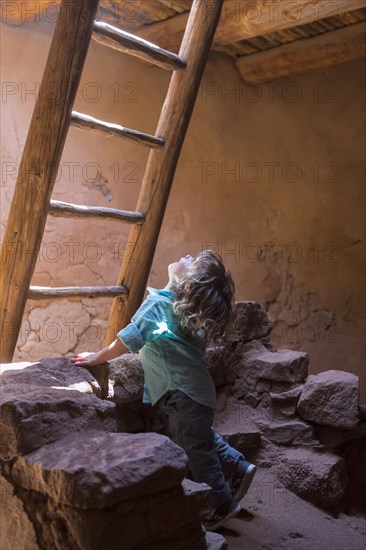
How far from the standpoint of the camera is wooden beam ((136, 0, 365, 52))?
3561 millimetres

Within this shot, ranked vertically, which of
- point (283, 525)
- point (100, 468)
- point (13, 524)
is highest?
point (100, 468)

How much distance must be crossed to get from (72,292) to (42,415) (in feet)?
3.12

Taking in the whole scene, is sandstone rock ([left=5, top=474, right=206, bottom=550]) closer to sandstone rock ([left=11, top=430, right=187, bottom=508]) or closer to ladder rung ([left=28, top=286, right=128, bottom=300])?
sandstone rock ([left=11, top=430, right=187, bottom=508])

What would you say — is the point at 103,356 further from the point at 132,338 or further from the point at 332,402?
the point at 332,402

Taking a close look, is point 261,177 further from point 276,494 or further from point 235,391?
point 276,494

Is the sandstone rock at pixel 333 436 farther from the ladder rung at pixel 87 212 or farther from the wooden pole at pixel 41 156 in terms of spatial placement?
the wooden pole at pixel 41 156

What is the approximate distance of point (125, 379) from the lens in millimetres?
2416

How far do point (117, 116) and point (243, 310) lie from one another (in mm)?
1760

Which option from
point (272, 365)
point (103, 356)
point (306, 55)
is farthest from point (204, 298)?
point (306, 55)

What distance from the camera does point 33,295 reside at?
2387 millimetres

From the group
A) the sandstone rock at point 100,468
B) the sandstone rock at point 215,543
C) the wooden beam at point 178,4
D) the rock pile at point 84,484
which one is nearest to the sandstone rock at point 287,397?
the sandstone rock at point 215,543

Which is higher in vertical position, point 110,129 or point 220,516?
point 110,129

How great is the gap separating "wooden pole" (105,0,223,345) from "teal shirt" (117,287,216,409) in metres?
0.46

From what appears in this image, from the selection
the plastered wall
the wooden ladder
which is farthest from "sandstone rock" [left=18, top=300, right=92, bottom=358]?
the wooden ladder
